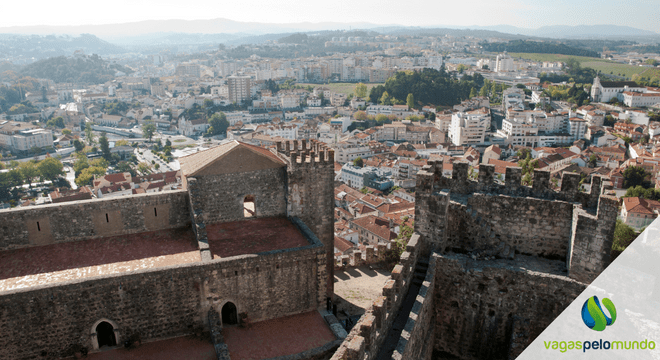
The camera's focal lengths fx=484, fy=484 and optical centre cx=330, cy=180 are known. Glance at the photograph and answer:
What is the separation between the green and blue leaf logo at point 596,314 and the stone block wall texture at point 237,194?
352 inches

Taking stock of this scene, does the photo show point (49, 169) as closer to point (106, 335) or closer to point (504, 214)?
point (106, 335)

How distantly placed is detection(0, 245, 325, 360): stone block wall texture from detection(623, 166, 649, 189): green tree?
219ft

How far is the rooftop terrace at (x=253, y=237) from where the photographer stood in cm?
1339

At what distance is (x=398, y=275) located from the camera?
9.56m

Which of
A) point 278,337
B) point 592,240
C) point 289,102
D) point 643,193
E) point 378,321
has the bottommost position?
point 289,102

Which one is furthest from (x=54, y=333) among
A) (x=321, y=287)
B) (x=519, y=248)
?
(x=519, y=248)

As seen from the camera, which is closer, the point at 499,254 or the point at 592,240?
the point at 592,240

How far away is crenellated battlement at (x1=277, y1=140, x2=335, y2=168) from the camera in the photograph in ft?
48.9

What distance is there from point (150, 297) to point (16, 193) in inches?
3490

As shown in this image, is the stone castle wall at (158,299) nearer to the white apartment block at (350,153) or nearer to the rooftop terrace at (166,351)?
the rooftop terrace at (166,351)

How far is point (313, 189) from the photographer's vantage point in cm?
1524

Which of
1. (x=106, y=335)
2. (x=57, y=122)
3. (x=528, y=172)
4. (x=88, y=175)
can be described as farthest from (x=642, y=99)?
(x=57, y=122)

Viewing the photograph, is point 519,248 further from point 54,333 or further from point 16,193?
point 16,193

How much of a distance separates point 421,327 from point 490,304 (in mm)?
1942
